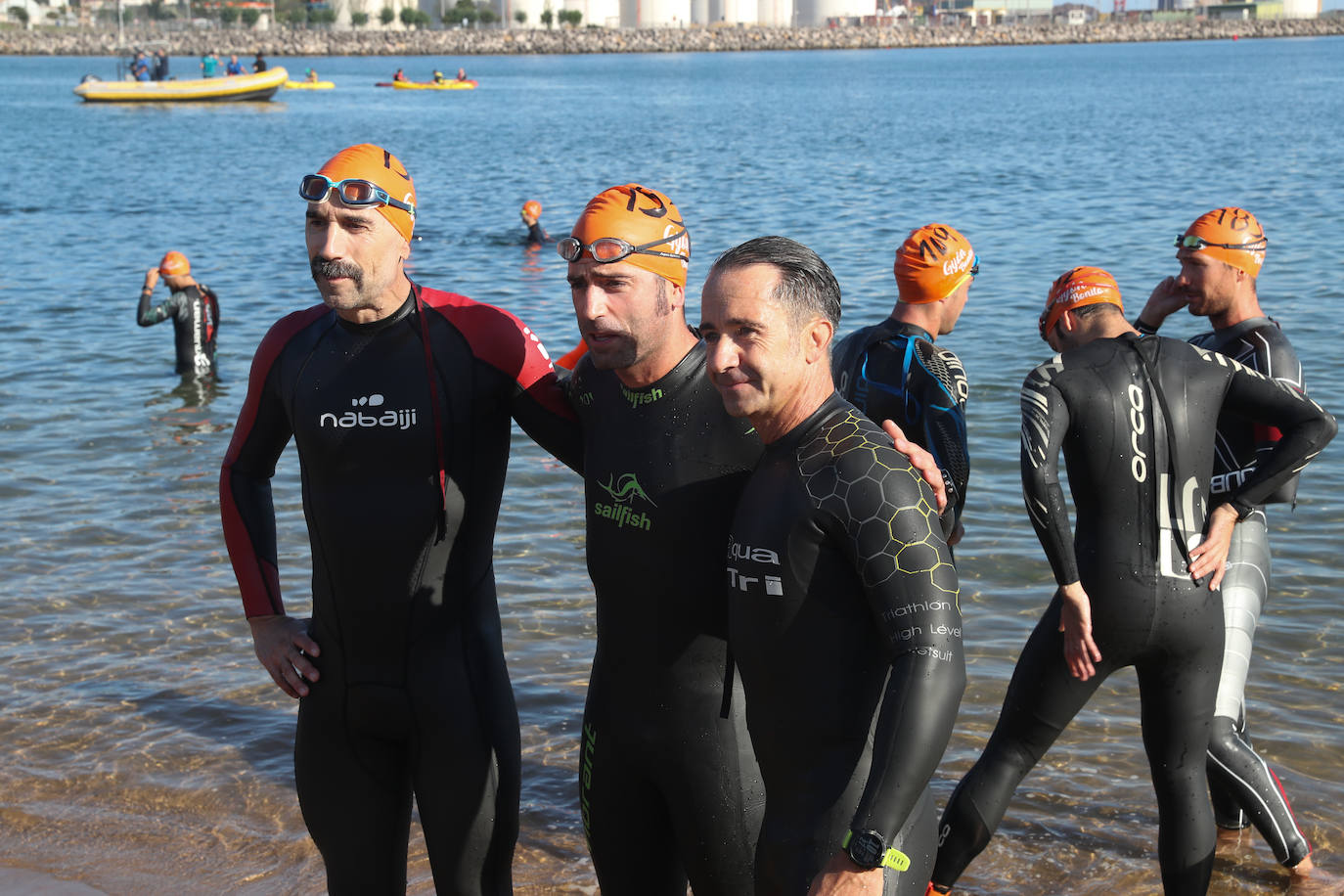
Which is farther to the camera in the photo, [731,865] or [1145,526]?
[1145,526]

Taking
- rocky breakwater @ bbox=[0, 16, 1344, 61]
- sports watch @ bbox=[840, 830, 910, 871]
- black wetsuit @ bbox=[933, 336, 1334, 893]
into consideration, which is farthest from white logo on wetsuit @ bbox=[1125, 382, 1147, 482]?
rocky breakwater @ bbox=[0, 16, 1344, 61]

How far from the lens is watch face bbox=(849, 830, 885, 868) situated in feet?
7.71

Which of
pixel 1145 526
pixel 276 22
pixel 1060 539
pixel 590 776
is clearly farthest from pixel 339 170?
pixel 276 22

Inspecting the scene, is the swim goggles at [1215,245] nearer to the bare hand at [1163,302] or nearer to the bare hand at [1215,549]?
the bare hand at [1163,302]

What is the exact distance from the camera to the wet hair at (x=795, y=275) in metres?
2.67

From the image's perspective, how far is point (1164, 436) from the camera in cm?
393

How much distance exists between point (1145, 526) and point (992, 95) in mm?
64244

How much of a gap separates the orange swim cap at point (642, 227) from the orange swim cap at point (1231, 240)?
2.27 meters

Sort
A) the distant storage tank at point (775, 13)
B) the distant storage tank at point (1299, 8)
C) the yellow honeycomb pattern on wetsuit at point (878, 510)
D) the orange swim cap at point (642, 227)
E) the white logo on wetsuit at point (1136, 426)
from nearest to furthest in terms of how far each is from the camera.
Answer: the yellow honeycomb pattern on wetsuit at point (878, 510) → the orange swim cap at point (642, 227) → the white logo on wetsuit at point (1136, 426) → the distant storage tank at point (1299, 8) → the distant storage tank at point (775, 13)

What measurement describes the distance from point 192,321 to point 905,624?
38.6 ft

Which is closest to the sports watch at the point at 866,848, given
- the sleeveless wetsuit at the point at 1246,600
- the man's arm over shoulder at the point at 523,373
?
the man's arm over shoulder at the point at 523,373

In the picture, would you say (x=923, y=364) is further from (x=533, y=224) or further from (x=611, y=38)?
(x=611, y=38)

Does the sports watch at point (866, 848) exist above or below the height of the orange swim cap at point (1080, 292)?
below

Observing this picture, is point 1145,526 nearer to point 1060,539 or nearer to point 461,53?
point 1060,539
